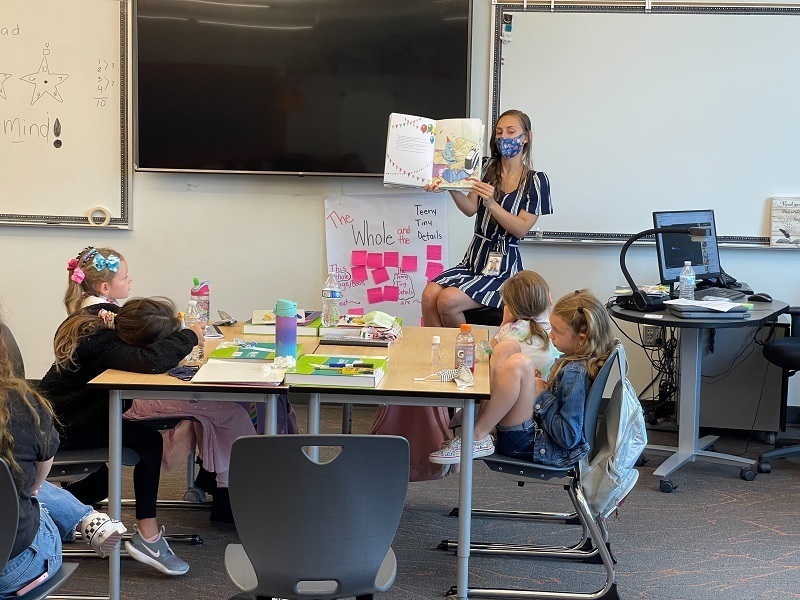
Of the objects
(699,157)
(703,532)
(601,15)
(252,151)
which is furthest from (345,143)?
(703,532)

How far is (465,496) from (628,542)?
96cm

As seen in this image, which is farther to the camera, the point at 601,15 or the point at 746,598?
the point at 601,15

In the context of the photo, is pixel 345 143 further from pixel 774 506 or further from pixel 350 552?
pixel 350 552

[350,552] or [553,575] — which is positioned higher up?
[350,552]

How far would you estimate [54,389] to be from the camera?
2893 mm

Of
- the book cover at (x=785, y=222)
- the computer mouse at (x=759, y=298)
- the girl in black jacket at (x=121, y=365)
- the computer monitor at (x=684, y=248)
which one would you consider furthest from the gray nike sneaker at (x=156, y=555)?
the book cover at (x=785, y=222)

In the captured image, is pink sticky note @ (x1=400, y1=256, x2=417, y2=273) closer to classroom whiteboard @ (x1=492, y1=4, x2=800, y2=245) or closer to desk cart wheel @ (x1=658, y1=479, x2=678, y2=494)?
classroom whiteboard @ (x1=492, y1=4, x2=800, y2=245)

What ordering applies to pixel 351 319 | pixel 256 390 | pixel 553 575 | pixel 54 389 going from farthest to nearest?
pixel 351 319
pixel 553 575
pixel 54 389
pixel 256 390

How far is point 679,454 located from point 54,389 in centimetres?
273

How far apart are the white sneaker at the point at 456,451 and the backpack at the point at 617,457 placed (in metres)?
0.30

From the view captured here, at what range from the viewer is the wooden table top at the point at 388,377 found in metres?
2.67

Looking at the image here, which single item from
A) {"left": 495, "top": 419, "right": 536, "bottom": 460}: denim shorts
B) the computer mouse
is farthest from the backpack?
the computer mouse

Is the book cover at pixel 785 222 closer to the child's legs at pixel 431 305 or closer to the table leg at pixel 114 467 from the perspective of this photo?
the child's legs at pixel 431 305

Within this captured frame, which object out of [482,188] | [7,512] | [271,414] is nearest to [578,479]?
[271,414]
